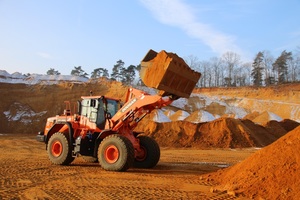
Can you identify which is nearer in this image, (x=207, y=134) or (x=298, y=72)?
(x=207, y=134)

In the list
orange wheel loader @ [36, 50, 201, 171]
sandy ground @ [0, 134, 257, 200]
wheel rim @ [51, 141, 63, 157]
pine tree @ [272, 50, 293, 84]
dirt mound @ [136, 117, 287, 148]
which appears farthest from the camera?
pine tree @ [272, 50, 293, 84]

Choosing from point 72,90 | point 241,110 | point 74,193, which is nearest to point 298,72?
point 241,110

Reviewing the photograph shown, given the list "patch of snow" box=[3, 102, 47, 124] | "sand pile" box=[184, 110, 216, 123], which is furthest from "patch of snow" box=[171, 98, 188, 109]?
"patch of snow" box=[3, 102, 47, 124]

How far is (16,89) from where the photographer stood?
3825 cm

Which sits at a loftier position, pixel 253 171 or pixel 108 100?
pixel 108 100

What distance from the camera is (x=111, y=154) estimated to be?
9.61 meters

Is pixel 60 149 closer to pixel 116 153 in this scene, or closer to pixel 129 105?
pixel 116 153

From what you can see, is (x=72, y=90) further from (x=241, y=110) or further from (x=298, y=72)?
(x=298, y=72)

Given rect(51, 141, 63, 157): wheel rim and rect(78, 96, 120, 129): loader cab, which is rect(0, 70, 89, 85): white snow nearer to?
rect(51, 141, 63, 157): wheel rim

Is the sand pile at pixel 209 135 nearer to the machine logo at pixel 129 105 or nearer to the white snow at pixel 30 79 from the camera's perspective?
the machine logo at pixel 129 105

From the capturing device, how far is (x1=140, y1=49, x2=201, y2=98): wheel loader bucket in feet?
28.2

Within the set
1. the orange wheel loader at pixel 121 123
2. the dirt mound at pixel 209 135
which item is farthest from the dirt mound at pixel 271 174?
the dirt mound at pixel 209 135

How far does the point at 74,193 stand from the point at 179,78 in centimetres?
435

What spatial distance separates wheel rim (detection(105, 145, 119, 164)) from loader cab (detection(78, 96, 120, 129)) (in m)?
1.35
